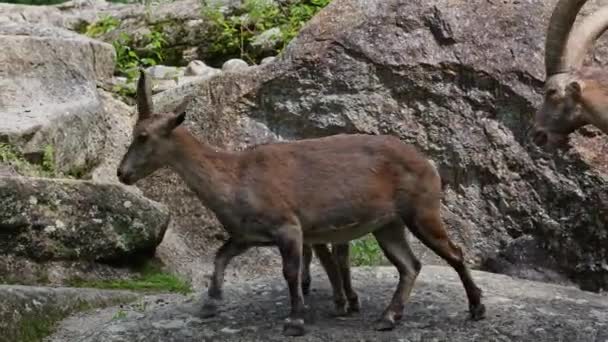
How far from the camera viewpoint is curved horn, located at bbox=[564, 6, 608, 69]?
8344 mm

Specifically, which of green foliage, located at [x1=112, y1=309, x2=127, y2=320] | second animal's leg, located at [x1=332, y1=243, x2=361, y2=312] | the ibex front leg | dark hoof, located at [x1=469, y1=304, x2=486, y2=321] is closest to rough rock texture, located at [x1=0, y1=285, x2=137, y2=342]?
green foliage, located at [x1=112, y1=309, x2=127, y2=320]

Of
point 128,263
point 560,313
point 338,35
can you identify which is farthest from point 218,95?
point 560,313

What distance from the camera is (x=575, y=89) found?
8.09 m

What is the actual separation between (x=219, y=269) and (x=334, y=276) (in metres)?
0.89

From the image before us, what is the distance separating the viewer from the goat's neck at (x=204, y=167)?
26.3 ft

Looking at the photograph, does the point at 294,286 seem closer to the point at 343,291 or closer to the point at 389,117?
the point at 343,291

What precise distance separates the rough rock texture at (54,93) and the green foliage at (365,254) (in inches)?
109

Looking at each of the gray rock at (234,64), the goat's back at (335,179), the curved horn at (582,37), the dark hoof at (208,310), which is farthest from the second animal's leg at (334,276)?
the gray rock at (234,64)

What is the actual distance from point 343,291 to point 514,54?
366 centimetres

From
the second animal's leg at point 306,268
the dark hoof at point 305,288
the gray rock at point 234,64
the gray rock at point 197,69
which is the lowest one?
the dark hoof at point 305,288

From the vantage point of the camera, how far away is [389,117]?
36.6 ft

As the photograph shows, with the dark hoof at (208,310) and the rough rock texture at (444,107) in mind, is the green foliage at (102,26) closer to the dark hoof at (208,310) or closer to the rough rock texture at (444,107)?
the rough rock texture at (444,107)

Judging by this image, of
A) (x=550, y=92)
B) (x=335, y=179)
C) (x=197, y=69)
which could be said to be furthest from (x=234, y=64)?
(x=550, y=92)

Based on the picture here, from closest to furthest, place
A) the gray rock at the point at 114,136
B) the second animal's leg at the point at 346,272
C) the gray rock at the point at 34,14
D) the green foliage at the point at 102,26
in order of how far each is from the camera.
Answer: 1. the second animal's leg at the point at 346,272
2. the gray rock at the point at 114,136
3. the green foliage at the point at 102,26
4. the gray rock at the point at 34,14
